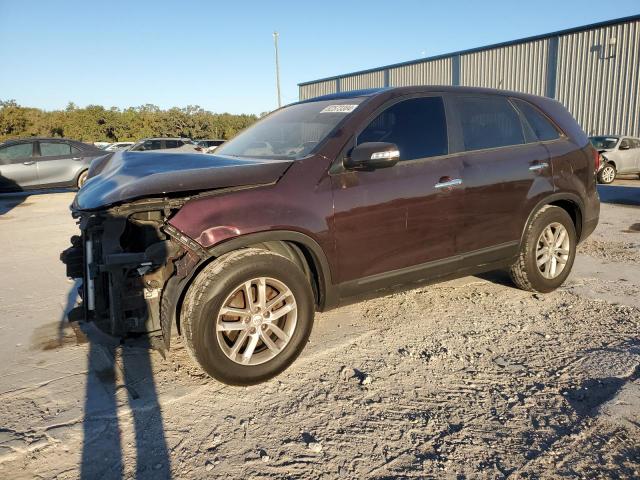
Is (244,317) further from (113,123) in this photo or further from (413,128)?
(113,123)

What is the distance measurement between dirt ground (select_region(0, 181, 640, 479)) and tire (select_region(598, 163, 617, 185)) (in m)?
11.8

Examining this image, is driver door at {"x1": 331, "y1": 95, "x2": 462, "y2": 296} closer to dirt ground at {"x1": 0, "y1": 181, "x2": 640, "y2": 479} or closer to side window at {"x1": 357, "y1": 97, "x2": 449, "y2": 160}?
side window at {"x1": 357, "y1": 97, "x2": 449, "y2": 160}

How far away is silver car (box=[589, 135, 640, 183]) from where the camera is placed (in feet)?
48.2

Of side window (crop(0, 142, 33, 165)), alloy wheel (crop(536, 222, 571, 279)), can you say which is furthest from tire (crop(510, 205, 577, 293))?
side window (crop(0, 142, 33, 165))

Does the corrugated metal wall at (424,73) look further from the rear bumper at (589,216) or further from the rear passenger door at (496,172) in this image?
the rear passenger door at (496,172)

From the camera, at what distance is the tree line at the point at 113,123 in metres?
36.2

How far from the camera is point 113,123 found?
43719mm

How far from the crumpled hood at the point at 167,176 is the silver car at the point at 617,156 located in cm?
1437

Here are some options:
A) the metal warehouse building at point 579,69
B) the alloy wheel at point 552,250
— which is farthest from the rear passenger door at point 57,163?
the metal warehouse building at point 579,69

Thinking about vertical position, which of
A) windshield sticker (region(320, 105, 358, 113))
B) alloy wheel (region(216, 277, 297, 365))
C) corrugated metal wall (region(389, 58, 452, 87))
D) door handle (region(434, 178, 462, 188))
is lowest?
alloy wheel (region(216, 277, 297, 365))

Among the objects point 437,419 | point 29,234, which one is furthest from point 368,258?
point 29,234

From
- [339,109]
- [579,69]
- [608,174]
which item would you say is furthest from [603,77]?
[339,109]

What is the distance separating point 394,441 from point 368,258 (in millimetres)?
1320

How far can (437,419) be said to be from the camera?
264 centimetres
